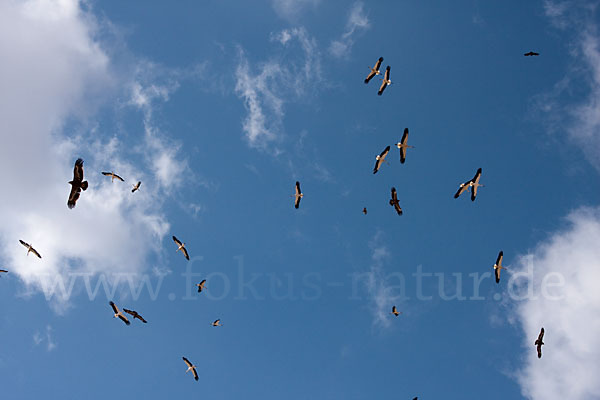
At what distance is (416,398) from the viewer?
47.3m

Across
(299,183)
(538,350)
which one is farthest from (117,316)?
(538,350)

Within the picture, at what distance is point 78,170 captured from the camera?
3438 cm

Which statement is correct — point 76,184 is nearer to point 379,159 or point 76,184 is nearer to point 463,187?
point 379,159

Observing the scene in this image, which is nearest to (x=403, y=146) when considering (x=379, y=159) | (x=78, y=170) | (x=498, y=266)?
(x=379, y=159)

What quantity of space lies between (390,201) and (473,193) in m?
9.73

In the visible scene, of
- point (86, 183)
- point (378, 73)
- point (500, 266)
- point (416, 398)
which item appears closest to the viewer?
point (86, 183)

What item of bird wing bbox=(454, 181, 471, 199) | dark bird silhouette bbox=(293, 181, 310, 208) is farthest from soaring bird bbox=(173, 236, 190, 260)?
bird wing bbox=(454, 181, 471, 199)

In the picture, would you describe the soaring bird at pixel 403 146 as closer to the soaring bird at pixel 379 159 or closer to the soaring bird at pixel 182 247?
the soaring bird at pixel 379 159

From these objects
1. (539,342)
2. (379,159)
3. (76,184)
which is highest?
(379,159)

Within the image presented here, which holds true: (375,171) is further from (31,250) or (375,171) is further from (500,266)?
(31,250)

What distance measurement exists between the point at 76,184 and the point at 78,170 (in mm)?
1430

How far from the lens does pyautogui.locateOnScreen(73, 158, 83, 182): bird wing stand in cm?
3419

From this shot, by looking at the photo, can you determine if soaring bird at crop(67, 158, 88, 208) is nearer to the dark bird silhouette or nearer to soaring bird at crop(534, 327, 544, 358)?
the dark bird silhouette

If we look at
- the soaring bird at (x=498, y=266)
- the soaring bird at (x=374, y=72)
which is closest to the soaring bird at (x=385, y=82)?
the soaring bird at (x=374, y=72)
